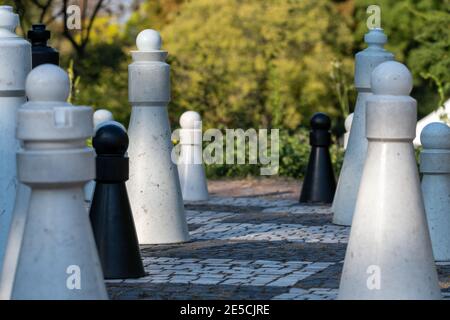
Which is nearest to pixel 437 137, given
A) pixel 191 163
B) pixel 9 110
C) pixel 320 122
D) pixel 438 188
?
pixel 438 188

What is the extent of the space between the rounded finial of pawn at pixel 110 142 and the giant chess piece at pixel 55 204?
202cm

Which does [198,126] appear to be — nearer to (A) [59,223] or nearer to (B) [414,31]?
(A) [59,223]

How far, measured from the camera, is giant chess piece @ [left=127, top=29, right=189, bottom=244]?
9.05 m

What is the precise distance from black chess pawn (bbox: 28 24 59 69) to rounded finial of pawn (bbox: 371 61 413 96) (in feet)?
10.1

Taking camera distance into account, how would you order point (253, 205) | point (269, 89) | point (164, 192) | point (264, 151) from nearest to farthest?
point (164, 192) → point (253, 205) → point (264, 151) → point (269, 89)

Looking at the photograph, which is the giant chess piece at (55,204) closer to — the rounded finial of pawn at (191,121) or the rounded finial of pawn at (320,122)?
the rounded finial of pawn at (320,122)

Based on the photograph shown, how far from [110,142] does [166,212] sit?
169 cm

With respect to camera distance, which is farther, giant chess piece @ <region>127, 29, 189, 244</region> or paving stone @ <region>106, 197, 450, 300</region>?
giant chess piece @ <region>127, 29, 189, 244</region>

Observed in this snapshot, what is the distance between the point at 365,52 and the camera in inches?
413

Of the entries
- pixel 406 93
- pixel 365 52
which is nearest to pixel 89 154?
pixel 406 93

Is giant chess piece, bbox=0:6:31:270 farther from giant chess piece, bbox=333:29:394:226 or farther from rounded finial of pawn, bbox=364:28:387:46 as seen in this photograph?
rounded finial of pawn, bbox=364:28:387:46

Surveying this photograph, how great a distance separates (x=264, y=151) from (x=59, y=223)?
34.9 feet

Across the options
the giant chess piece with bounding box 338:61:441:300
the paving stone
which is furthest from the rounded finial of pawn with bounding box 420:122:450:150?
the giant chess piece with bounding box 338:61:441:300
